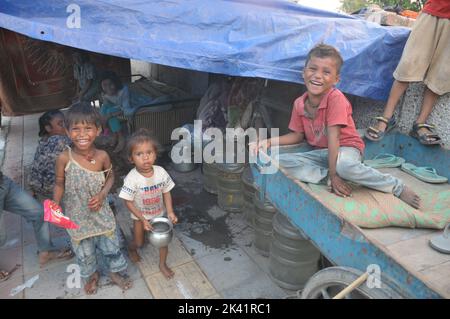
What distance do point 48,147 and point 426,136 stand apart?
3545mm

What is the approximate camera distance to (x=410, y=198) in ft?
7.73

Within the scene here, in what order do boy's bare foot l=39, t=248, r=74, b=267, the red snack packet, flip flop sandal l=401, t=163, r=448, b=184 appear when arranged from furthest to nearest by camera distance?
boy's bare foot l=39, t=248, r=74, b=267, flip flop sandal l=401, t=163, r=448, b=184, the red snack packet

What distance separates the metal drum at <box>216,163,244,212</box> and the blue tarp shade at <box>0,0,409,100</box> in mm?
1414

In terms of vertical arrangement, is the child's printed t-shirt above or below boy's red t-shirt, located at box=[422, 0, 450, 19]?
below

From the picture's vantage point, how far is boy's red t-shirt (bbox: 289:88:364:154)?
235cm

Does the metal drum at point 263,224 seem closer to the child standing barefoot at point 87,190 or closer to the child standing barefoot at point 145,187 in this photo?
the child standing barefoot at point 145,187

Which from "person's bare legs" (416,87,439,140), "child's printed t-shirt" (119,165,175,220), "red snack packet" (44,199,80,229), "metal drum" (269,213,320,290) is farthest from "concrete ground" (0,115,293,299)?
"person's bare legs" (416,87,439,140)

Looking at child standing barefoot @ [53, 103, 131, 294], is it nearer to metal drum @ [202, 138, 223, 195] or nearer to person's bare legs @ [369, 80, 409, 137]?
metal drum @ [202, 138, 223, 195]

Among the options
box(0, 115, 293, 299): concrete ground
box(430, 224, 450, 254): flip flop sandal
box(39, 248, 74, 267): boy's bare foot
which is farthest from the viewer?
box(39, 248, 74, 267): boy's bare foot

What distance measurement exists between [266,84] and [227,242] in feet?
7.34

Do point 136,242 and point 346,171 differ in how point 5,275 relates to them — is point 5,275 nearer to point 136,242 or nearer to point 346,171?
point 136,242

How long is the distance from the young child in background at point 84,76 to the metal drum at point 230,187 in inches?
121

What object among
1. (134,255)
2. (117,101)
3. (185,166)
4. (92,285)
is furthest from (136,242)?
(117,101)
